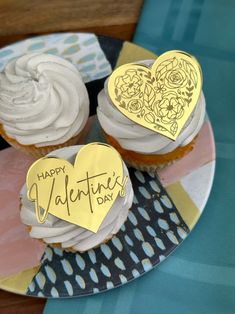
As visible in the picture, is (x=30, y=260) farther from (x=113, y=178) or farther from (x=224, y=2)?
(x=224, y=2)

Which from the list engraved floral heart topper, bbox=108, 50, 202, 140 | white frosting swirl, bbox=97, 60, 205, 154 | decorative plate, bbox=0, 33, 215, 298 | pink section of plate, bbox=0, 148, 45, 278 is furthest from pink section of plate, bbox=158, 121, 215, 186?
pink section of plate, bbox=0, 148, 45, 278

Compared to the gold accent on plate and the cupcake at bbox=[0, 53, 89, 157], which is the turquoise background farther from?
the cupcake at bbox=[0, 53, 89, 157]

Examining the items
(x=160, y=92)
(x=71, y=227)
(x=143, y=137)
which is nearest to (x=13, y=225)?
(x=71, y=227)

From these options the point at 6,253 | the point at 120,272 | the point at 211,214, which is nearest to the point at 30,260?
the point at 6,253

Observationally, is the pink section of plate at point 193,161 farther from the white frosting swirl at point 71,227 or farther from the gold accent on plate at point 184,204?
the white frosting swirl at point 71,227

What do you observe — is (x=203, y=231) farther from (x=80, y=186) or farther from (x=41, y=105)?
(x=41, y=105)
